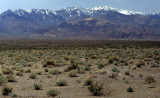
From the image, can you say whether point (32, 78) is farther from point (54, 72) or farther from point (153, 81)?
point (153, 81)

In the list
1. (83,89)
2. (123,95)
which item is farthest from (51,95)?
(123,95)

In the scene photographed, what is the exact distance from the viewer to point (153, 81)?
15625 millimetres

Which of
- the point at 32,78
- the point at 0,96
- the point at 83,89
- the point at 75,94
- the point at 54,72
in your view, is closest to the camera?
the point at 0,96

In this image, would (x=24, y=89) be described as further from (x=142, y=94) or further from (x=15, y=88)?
(x=142, y=94)

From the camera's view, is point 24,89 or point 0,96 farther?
point 24,89

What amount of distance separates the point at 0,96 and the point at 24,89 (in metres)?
2.24

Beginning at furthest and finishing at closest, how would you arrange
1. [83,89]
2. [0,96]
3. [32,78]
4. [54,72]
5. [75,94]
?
1. [54,72]
2. [32,78]
3. [83,89]
4. [75,94]
5. [0,96]

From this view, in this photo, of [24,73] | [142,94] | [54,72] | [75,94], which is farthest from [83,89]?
[24,73]

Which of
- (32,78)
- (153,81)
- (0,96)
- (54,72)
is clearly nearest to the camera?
(0,96)

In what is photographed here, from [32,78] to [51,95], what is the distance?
6.11 m

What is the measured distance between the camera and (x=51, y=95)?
467 inches

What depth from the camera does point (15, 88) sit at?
13969 mm

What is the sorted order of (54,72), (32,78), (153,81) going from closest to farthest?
1. (153,81)
2. (32,78)
3. (54,72)

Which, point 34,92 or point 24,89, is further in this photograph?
point 24,89
